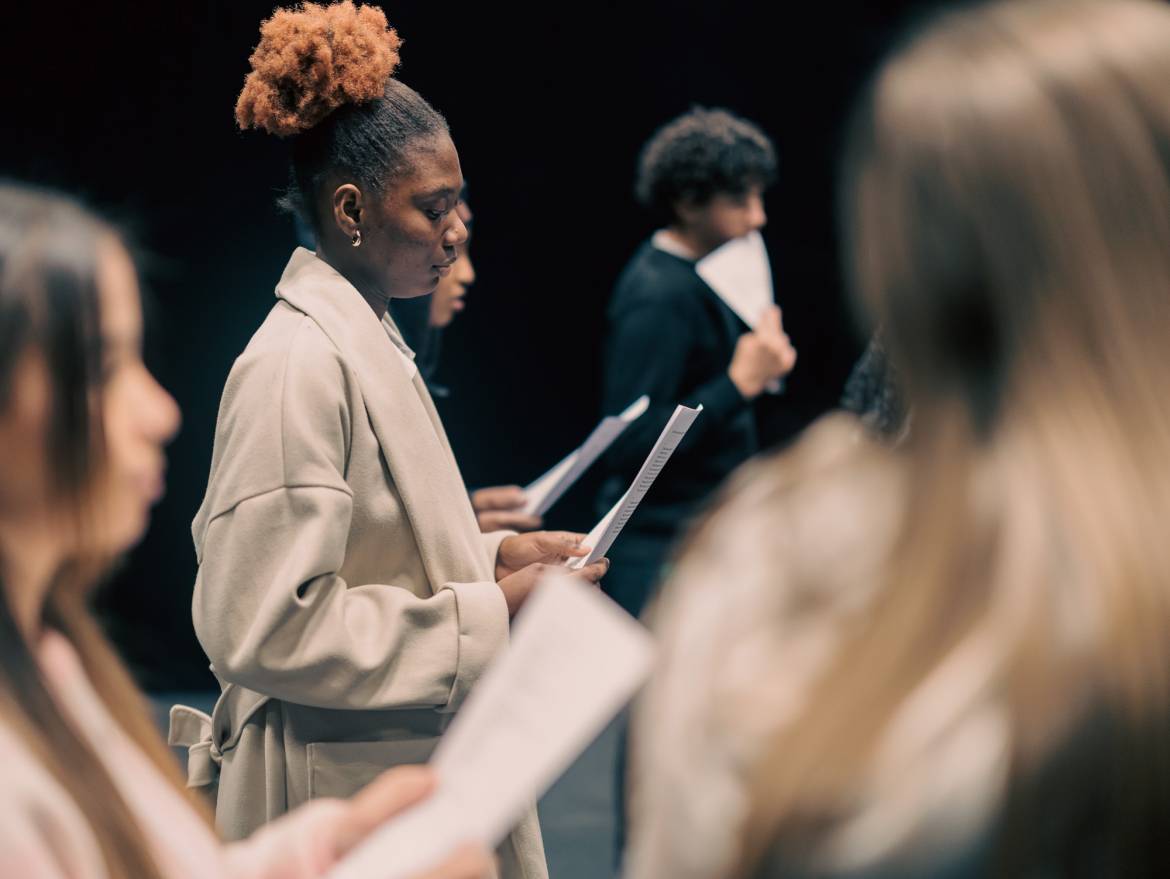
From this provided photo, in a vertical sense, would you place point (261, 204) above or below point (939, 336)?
below

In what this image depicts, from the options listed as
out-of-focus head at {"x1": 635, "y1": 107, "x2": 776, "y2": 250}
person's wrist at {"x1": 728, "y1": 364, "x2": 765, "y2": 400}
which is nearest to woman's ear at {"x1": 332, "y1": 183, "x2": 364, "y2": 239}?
person's wrist at {"x1": 728, "y1": 364, "x2": 765, "y2": 400}

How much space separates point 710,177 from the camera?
3492 mm

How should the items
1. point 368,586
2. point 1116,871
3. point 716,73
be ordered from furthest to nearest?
1. point 716,73
2. point 368,586
3. point 1116,871

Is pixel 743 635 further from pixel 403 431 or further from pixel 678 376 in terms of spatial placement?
pixel 678 376

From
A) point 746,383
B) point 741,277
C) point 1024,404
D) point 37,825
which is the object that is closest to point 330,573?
point 37,825

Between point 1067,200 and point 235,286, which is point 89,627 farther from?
point 235,286

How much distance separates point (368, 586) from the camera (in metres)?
1.56

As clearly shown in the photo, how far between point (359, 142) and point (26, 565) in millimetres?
974

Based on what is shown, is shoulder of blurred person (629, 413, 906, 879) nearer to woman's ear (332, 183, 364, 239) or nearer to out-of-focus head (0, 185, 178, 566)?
out-of-focus head (0, 185, 178, 566)

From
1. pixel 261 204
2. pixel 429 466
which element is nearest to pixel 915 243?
pixel 429 466

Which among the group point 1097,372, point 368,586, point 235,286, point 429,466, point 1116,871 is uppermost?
point 1097,372

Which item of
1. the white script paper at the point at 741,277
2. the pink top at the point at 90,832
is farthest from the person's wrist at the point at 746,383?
the pink top at the point at 90,832

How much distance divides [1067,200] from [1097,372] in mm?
97

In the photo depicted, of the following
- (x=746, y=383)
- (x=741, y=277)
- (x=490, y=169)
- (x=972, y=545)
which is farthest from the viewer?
(x=490, y=169)
